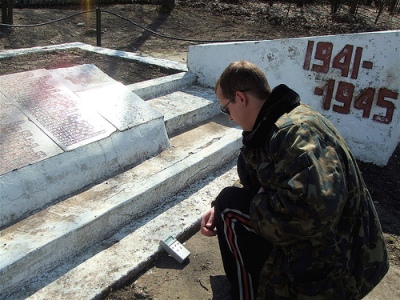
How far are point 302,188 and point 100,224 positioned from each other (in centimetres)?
163

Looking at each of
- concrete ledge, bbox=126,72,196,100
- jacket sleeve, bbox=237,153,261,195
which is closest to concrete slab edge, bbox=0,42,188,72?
concrete ledge, bbox=126,72,196,100

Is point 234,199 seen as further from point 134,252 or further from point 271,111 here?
point 134,252

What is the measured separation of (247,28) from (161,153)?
879 centimetres

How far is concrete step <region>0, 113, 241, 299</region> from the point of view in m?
2.51

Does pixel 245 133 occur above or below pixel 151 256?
above

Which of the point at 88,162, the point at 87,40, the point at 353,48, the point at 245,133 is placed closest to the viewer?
the point at 245,133

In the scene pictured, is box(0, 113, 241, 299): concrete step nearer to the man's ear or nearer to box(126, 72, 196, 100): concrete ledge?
box(126, 72, 196, 100): concrete ledge

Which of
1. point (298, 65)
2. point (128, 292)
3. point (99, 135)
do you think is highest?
point (298, 65)

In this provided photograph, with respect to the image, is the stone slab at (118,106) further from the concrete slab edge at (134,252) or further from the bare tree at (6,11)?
the bare tree at (6,11)

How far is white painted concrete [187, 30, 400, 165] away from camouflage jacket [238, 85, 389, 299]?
267 cm

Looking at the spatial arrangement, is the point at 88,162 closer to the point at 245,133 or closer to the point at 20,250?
the point at 20,250

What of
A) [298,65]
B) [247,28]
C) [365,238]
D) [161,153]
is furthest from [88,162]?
[247,28]

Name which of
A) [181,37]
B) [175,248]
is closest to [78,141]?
[175,248]

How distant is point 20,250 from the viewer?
2496 mm
